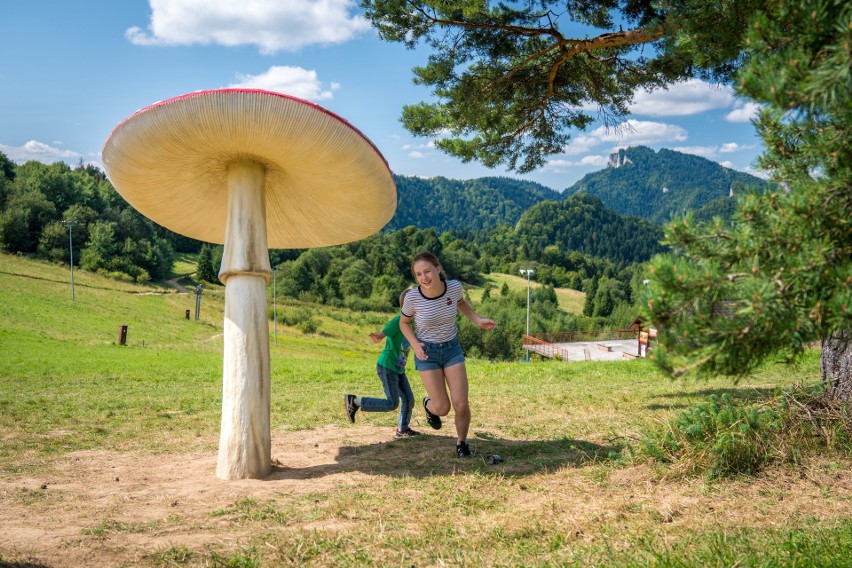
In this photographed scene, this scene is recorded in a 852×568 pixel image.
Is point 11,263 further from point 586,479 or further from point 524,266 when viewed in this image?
point 524,266

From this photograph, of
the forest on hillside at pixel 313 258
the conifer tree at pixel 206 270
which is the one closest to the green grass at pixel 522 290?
the forest on hillside at pixel 313 258

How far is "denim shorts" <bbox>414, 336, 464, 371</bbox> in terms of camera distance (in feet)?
18.4

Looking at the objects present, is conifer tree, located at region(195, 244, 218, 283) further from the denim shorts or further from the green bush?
the green bush

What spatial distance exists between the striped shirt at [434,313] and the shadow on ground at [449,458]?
118 centimetres

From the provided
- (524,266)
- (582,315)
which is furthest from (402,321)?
(524,266)

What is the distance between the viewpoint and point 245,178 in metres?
5.60

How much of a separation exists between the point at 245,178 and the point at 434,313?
84.2 inches

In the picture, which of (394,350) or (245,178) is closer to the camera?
(245,178)

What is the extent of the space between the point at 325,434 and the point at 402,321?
230 cm

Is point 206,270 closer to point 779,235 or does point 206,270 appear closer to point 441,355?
point 441,355

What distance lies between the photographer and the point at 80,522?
4145mm

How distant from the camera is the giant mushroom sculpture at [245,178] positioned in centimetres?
466

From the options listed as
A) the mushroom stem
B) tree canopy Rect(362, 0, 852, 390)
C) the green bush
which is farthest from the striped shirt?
tree canopy Rect(362, 0, 852, 390)

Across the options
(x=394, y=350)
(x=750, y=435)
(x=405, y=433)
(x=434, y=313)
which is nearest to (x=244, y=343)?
(x=434, y=313)
